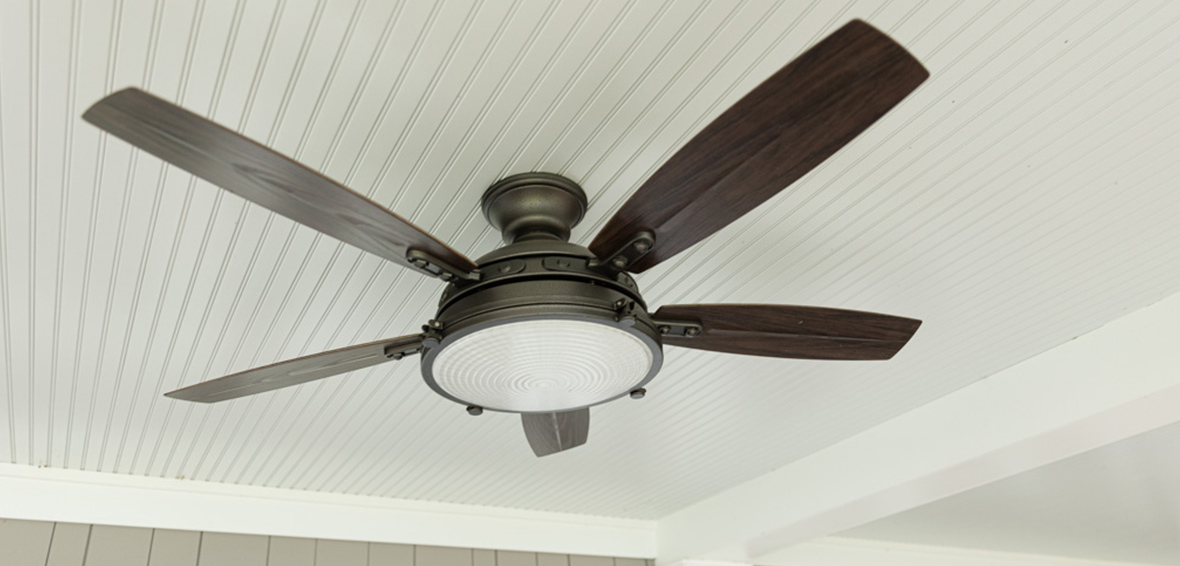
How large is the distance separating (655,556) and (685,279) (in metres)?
2.00

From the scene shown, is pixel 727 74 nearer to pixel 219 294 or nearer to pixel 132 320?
pixel 219 294

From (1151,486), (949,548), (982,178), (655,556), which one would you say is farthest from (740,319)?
(949,548)

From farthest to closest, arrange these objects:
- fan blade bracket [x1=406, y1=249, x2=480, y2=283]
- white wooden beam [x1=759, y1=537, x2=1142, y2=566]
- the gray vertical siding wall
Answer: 1. white wooden beam [x1=759, y1=537, x2=1142, y2=566]
2. the gray vertical siding wall
3. fan blade bracket [x1=406, y1=249, x2=480, y2=283]

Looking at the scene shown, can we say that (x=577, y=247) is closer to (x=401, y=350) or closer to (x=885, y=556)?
(x=401, y=350)

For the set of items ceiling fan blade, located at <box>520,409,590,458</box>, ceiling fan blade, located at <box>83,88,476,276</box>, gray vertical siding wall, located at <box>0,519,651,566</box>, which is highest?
gray vertical siding wall, located at <box>0,519,651,566</box>

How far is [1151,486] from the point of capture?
11.0ft

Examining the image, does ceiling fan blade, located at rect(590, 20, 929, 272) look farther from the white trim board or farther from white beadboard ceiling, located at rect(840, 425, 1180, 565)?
white beadboard ceiling, located at rect(840, 425, 1180, 565)

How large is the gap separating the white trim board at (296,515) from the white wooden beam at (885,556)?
0.80m

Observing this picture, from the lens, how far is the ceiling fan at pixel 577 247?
856mm

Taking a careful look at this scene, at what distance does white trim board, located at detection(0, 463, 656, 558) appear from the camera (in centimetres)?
245

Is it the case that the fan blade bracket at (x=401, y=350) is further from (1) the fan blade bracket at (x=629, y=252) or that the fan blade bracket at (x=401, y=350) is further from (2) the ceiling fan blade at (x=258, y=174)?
(1) the fan blade bracket at (x=629, y=252)

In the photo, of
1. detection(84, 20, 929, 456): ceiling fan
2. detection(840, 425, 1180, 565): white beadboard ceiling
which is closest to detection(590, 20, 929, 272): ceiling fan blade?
detection(84, 20, 929, 456): ceiling fan

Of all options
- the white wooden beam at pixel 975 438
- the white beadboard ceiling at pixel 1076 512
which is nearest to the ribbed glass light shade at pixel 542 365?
the white wooden beam at pixel 975 438

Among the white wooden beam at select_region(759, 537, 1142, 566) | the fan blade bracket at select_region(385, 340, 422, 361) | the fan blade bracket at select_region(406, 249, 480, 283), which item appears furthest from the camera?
the white wooden beam at select_region(759, 537, 1142, 566)
